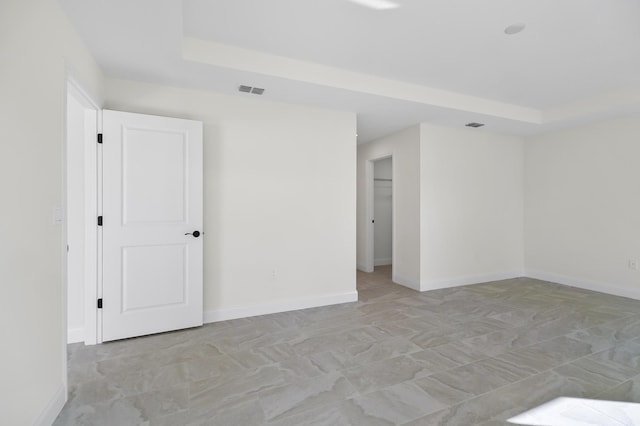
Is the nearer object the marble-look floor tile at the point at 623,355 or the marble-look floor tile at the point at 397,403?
the marble-look floor tile at the point at 397,403

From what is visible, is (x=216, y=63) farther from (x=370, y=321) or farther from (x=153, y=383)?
(x=370, y=321)

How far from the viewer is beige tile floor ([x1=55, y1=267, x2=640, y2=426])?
6.12ft

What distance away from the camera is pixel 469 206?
5.07 meters

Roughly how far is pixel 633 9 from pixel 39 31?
395 cm

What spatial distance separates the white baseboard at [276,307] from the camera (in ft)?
11.0

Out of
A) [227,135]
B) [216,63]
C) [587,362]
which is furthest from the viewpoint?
[227,135]

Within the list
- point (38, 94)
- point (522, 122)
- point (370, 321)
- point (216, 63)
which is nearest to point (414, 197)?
point (522, 122)

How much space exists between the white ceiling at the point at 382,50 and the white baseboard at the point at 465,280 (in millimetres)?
2475

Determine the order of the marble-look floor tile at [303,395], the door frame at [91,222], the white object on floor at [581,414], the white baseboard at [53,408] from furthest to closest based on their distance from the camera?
1. the door frame at [91,222]
2. the marble-look floor tile at [303,395]
3. the white object on floor at [581,414]
4. the white baseboard at [53,408]

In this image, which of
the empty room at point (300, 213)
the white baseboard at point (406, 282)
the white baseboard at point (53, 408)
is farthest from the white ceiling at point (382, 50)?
the white baseboard at point (406, 282)

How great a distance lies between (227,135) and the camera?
3408 mm

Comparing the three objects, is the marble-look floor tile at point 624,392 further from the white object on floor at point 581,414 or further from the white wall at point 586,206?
the white wall at point 586,206

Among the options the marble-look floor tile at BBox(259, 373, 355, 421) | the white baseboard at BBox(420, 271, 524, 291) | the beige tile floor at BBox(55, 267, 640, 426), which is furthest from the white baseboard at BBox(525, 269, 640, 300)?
the marble-look floor tile at BBox(259, 373, 355, 421)

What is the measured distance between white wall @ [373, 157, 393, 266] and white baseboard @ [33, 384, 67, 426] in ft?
18.3
